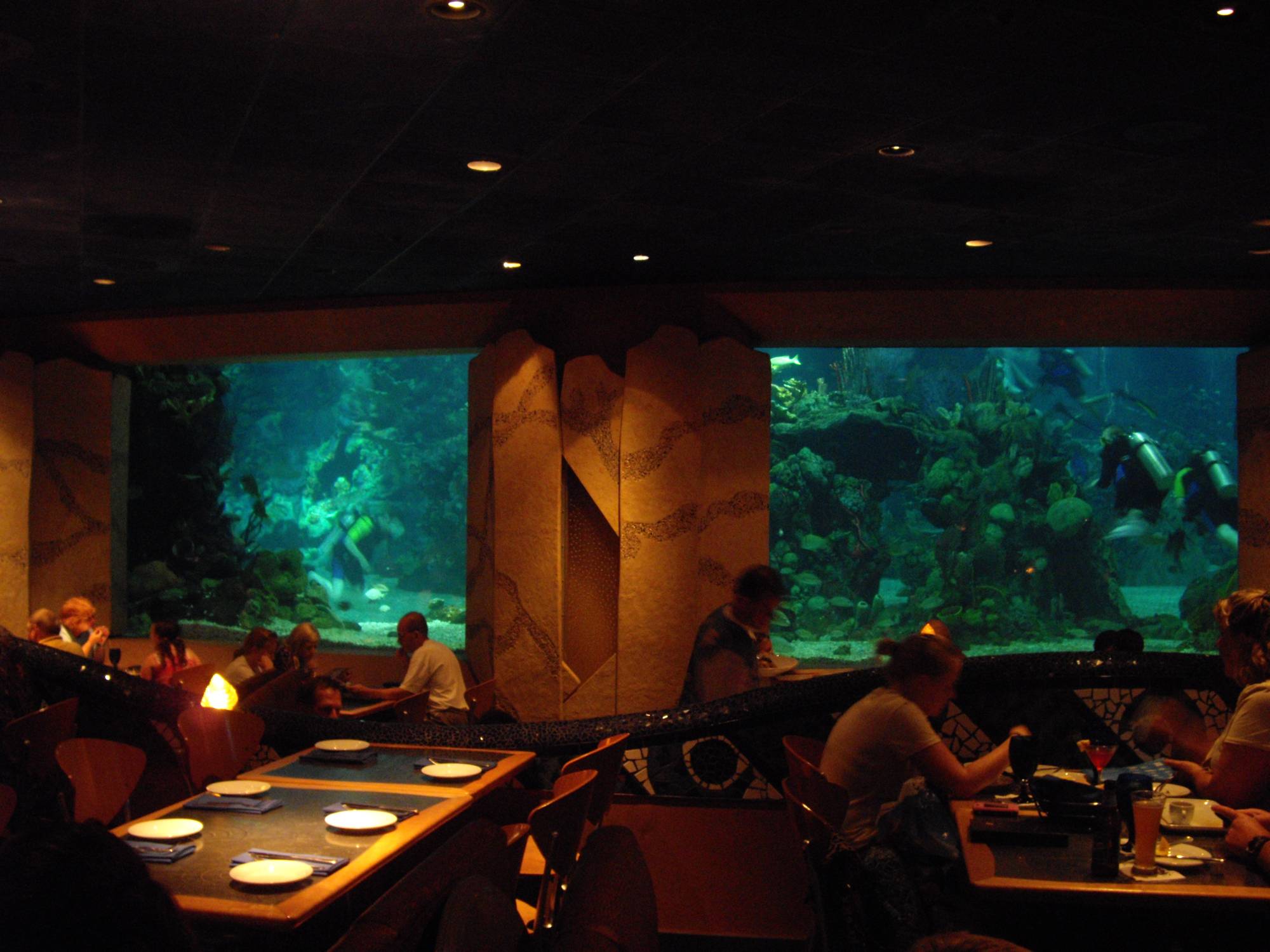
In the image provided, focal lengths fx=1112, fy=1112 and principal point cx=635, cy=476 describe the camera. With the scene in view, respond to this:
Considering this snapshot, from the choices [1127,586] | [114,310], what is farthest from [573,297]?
[1127,586]

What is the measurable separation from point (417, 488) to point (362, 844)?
25905 mm

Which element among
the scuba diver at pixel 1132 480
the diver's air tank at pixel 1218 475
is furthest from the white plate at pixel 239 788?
the diver's air tank at pixel 1218 475

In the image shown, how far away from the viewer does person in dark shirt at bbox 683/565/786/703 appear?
174 inches

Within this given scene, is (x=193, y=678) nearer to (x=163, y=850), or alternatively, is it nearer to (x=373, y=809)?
(x=373, y=809)

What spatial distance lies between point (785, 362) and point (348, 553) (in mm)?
11718

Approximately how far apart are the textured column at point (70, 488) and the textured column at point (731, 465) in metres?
5.79

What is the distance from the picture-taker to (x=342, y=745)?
376 centimetres

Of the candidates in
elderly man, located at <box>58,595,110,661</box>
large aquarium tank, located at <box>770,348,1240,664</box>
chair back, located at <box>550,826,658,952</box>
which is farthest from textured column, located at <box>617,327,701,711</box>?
large aquarium tank, located at <box>770,348,1240,664</box>

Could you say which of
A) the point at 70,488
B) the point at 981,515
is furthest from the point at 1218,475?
the point at 70,488

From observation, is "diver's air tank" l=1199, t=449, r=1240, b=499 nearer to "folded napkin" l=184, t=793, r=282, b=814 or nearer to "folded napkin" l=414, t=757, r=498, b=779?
"folded napkin" l=414, t=757, r=498, b=779

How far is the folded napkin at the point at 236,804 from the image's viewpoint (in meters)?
3.02

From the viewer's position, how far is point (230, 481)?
26.6 metres

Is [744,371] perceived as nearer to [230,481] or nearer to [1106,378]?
[1106,378]

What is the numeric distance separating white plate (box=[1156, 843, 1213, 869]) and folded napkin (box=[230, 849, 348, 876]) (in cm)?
189
